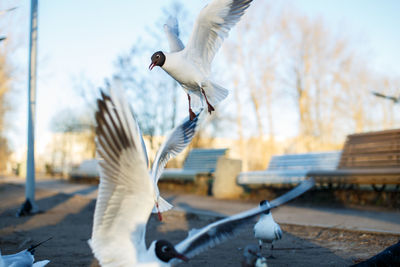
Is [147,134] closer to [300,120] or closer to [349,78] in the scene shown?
[300,120]

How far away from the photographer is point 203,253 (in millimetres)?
4828

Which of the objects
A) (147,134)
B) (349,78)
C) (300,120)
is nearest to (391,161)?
(147,134)

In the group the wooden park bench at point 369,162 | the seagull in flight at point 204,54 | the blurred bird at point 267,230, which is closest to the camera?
the seagull in flight at point 204,54

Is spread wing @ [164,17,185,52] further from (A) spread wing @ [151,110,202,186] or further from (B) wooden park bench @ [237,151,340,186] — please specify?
(B) wooden park bench @ [237,151,340,186]

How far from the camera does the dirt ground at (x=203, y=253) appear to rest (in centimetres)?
438

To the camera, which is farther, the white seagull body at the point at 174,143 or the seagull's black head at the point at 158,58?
the seagull's black head at the point at 158,58

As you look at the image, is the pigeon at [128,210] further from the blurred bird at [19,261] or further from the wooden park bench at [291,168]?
the wooden park bench at [291,168]

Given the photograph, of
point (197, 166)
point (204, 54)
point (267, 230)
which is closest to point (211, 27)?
point (204, 54)

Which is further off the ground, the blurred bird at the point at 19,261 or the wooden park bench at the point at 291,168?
the wooden park bench at the point at 291,168

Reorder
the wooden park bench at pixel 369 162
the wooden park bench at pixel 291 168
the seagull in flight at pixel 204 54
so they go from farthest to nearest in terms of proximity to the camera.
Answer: the wooden park bench at pixel 291 168
the wooden park bench at pixel 369 162
the seagull in flight at pixel 204 54

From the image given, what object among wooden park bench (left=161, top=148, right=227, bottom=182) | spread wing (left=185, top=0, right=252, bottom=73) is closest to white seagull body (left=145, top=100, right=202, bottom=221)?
spread wing (left=185, top=0, right=252, bottom=73)

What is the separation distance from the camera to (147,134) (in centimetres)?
1677

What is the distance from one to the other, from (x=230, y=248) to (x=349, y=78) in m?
20.7

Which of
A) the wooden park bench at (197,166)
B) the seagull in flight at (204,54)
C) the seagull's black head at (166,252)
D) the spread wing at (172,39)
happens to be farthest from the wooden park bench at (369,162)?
the seagull's black head at (166,252)
